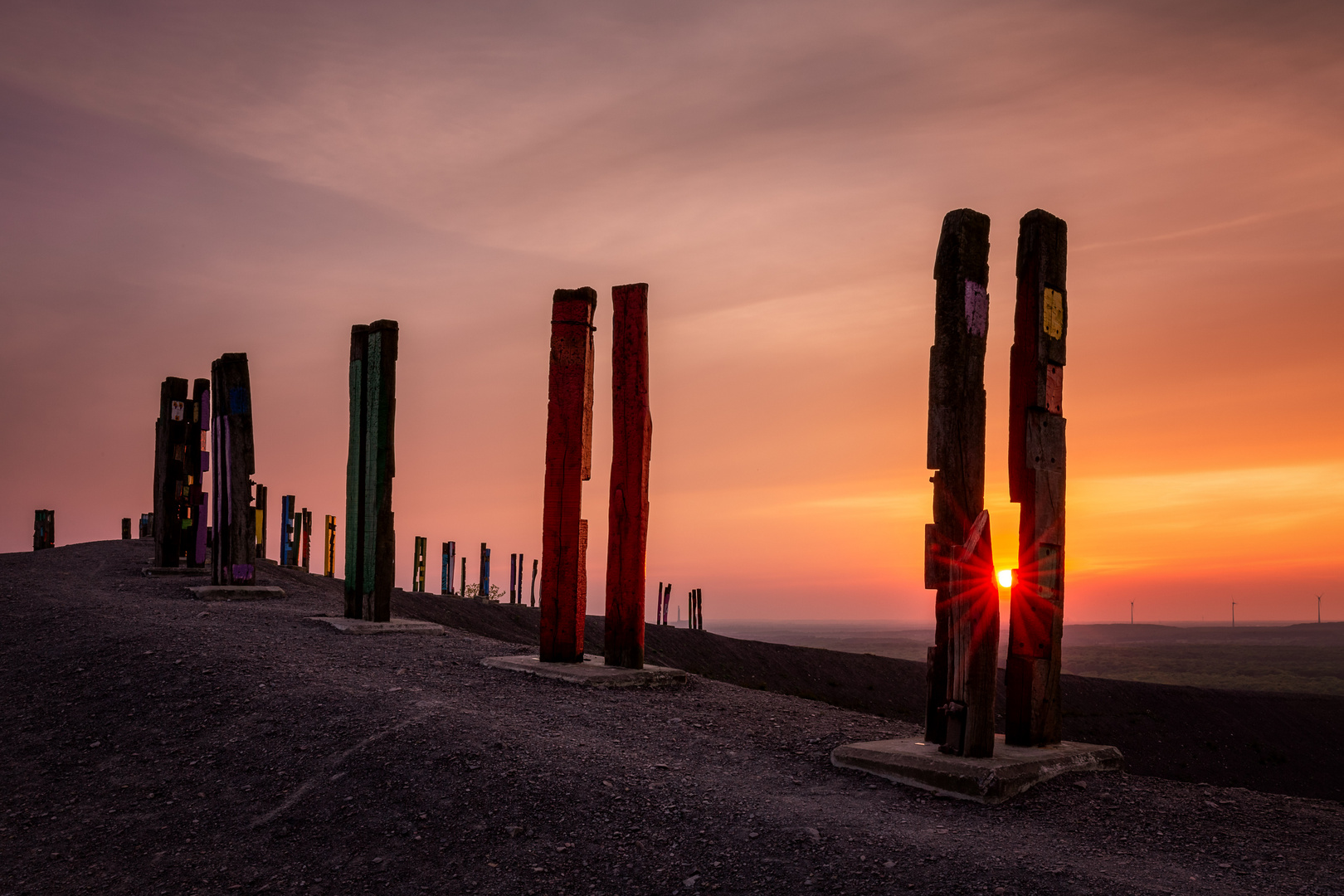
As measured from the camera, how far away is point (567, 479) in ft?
37.0

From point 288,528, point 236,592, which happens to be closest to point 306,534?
point 288,528

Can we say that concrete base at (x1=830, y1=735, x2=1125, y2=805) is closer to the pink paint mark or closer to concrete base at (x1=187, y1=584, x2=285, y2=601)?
the pink paint mark

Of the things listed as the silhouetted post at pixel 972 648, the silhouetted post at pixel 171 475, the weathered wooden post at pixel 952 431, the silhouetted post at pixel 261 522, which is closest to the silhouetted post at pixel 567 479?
the weathered wooden post at pixel 952 431

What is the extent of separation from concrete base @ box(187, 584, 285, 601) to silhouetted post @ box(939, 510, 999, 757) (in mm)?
11824

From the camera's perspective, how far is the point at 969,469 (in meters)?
7.95

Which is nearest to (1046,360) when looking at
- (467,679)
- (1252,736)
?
(467,679)

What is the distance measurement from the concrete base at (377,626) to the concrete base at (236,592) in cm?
263

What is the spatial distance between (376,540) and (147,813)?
636 centimetres

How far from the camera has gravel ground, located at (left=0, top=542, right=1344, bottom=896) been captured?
5.96 meters

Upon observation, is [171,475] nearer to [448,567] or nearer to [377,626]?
[377,626]

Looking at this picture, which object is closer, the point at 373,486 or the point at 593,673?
the point at 593,673

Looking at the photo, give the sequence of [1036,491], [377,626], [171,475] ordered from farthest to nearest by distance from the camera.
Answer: [171,475] → [377,626] → [1036,491]

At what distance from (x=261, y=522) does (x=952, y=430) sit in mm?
28940

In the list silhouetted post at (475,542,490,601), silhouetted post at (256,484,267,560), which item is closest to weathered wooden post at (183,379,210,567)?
silhouetted post at (256,484,267,560)
